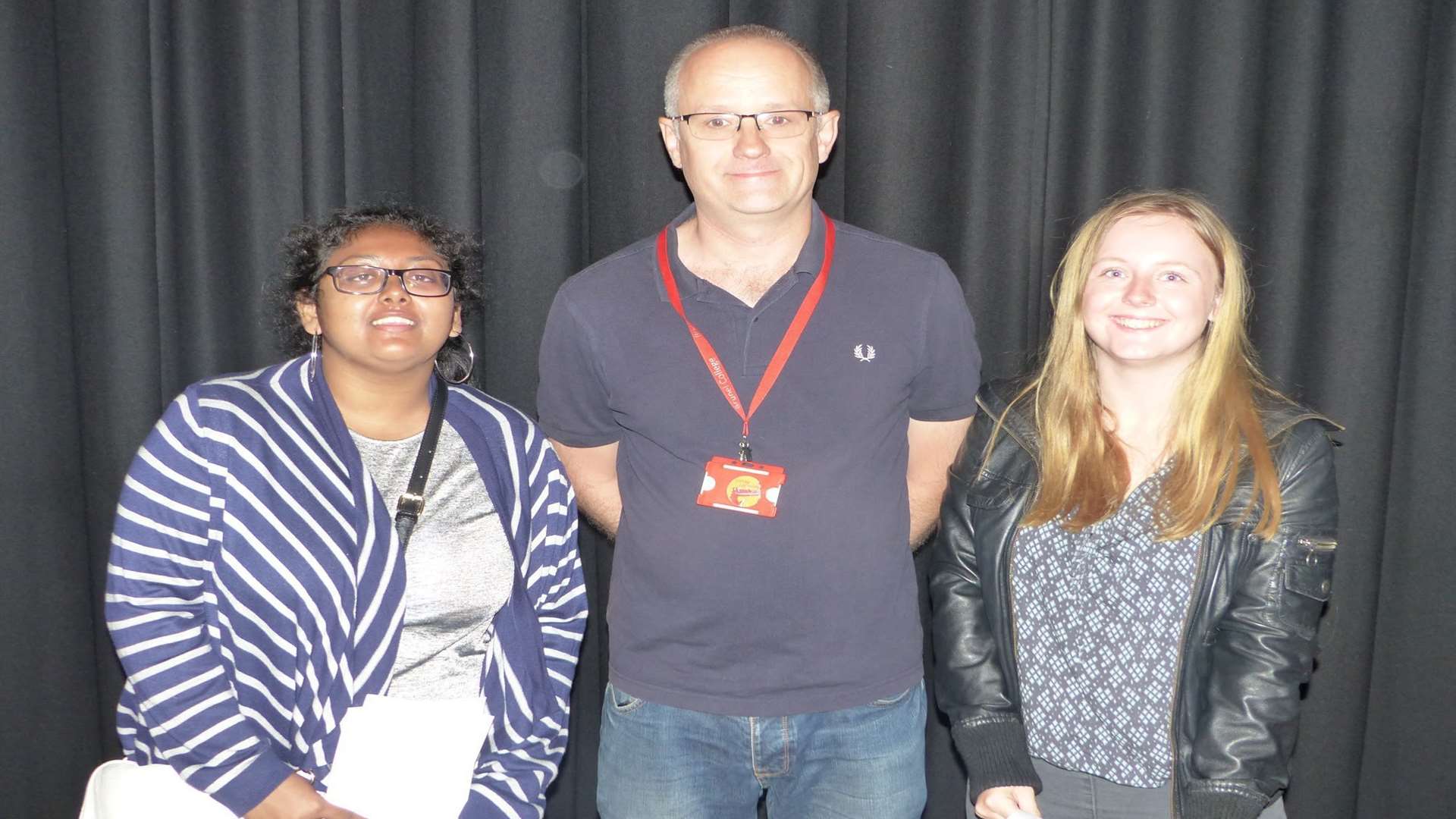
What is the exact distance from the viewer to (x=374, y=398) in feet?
6.64

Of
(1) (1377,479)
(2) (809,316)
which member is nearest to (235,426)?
(2) (809,316)

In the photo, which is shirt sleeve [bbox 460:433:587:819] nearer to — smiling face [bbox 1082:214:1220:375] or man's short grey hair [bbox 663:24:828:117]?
man's short grey hair [bbox 663:24:828:117]

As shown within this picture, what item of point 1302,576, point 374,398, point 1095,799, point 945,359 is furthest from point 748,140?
point 1095,799

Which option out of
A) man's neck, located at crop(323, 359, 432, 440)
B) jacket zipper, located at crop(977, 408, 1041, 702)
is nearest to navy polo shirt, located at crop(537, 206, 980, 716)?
jacket zipper, located at crop(977, 408, 1041, 702)

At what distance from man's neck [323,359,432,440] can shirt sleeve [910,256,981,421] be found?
36.6 inches

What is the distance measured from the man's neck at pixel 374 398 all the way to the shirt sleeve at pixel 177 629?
26 centimetres

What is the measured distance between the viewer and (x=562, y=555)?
214 centimetres

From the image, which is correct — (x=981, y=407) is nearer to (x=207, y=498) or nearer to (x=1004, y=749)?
(x=1004, y=749)

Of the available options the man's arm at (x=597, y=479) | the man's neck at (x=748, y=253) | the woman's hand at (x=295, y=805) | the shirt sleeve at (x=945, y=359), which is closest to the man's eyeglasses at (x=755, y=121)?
the man's neck at (x=748, y=253)

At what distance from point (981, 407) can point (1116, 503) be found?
0.32 metres

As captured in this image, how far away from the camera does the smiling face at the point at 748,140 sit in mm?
1976

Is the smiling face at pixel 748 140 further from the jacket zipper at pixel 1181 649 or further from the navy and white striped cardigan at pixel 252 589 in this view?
the jacket zipper at pixel 1181 649

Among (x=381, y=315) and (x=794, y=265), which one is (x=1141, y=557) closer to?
(x=794, y=265)

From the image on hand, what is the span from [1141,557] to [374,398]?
53.0 inches
